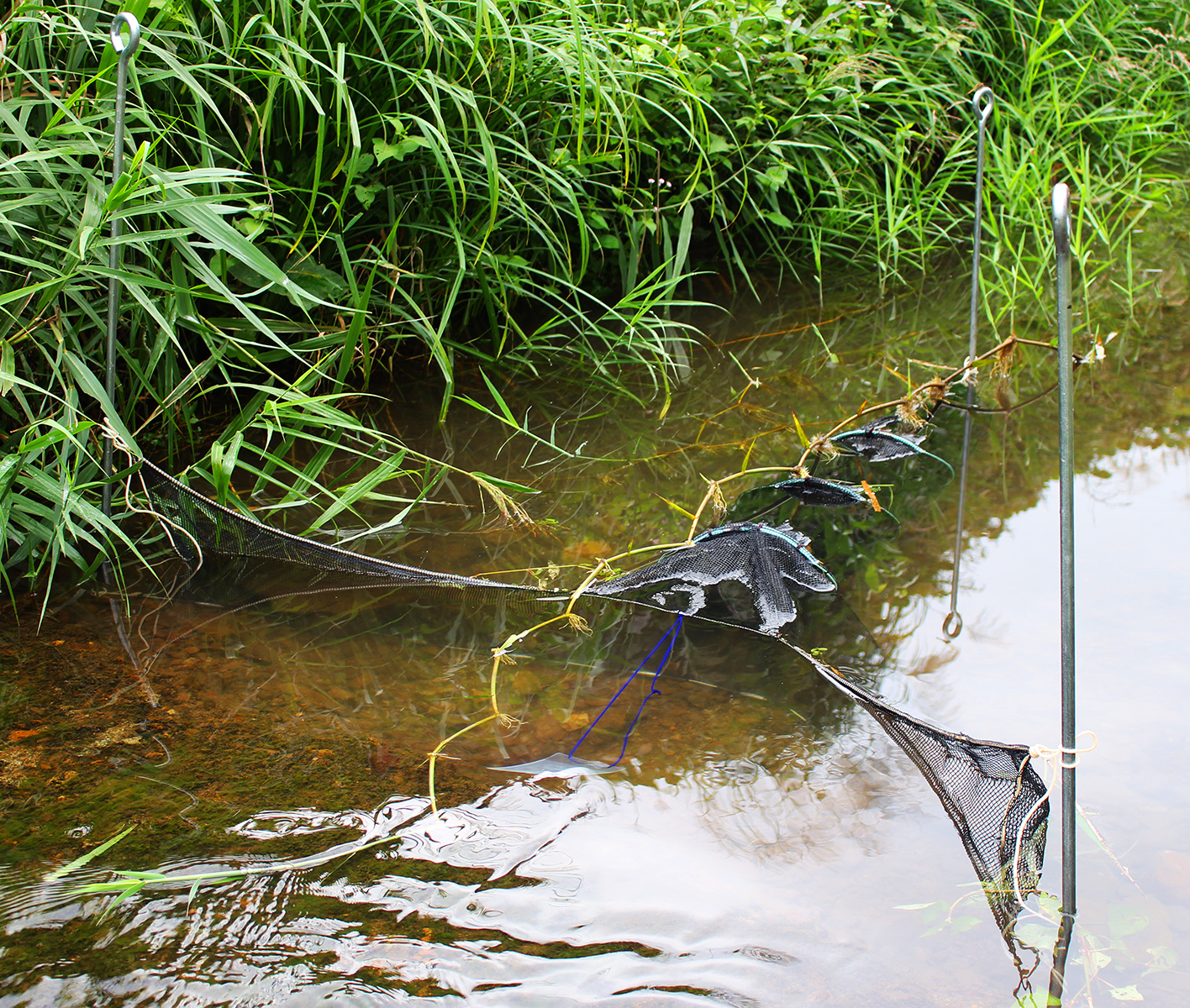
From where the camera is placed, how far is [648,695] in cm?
167

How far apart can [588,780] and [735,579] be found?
51 cm

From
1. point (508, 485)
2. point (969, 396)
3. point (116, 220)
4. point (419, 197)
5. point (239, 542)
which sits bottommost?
point (239, 542)

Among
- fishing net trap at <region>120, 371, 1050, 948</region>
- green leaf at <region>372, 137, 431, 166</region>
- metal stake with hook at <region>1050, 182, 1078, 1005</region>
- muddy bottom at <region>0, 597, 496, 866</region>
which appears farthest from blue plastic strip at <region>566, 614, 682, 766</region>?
green leaf at <region>372, 137, 431, 166</region>

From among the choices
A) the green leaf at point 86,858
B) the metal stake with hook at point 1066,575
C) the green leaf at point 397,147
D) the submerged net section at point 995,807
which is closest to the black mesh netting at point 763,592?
the submerged net section at point 995,807

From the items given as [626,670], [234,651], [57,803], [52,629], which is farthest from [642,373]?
[57,803]

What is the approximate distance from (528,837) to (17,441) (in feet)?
4.45

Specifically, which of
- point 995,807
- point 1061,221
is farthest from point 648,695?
point 1061,221

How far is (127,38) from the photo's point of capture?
1682 millimetres

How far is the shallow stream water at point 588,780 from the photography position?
1162 mm

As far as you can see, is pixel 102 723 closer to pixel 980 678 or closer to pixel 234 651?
pixel 234 651

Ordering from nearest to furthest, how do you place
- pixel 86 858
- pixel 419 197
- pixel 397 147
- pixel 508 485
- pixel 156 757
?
pixel 86 858
pixel 156 757
pixel 508 485
pixel 397 147
pixel 419 197

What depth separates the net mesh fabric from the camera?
1.75m

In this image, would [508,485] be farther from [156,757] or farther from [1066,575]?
[1066,575]

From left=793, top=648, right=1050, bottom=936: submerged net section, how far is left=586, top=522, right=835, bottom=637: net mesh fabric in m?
0.38
